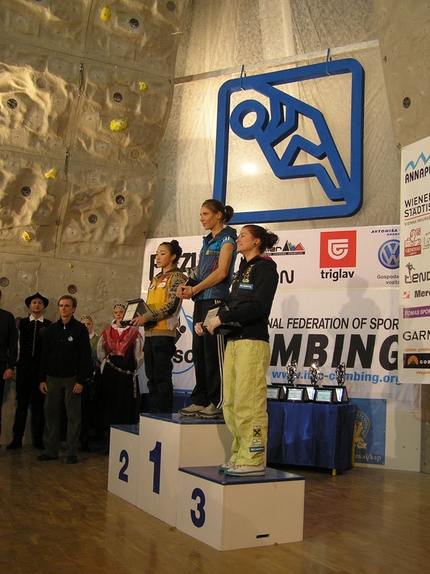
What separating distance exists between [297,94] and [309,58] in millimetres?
386

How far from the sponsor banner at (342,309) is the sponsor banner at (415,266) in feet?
Answer: 2.48

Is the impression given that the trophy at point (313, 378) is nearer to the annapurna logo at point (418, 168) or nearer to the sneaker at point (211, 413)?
the annapurna logo at point (418, 168)

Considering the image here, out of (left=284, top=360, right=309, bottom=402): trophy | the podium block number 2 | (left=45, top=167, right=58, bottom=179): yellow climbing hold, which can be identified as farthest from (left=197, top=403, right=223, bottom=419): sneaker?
(left=45, top=167, right=58, bottom=179): yellow climbing hold

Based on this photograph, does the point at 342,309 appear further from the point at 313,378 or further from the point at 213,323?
the point at 213,323

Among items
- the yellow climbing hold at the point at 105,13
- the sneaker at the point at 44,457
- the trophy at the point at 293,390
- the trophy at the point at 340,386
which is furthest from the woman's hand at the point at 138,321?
the yellow climbing hold at the point at 105,13

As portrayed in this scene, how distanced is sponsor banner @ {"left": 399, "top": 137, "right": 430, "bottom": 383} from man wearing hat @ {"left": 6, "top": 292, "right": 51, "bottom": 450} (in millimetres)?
3381

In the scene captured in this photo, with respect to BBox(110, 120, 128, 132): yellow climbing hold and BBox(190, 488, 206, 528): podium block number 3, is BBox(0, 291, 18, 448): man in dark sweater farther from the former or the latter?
BBox(190, 488, 206, 528): podium block number 3

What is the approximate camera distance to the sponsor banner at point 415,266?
5.24 m

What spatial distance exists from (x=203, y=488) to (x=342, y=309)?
11.0 ft

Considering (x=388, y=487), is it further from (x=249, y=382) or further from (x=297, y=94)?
(x=297, y=94)

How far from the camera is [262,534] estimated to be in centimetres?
333

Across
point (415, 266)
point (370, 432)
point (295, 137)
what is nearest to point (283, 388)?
point (370, 432)

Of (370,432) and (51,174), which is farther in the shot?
(51,174)

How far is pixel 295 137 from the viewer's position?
7070mm
